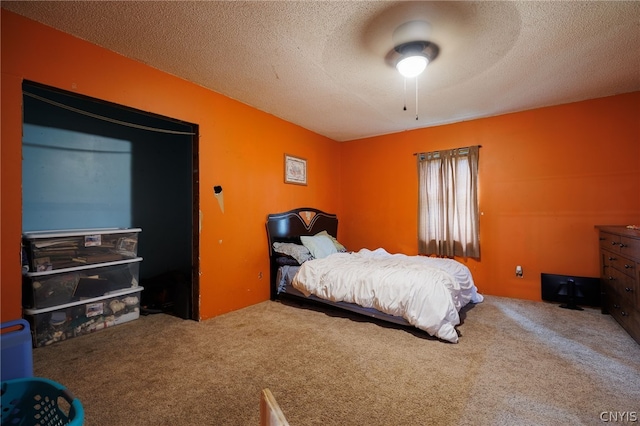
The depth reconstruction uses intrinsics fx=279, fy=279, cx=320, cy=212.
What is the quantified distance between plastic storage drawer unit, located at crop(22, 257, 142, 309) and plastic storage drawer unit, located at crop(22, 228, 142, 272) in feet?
0.20

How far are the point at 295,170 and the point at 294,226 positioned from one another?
87 centimetres

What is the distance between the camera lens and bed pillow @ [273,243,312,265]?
3.54m

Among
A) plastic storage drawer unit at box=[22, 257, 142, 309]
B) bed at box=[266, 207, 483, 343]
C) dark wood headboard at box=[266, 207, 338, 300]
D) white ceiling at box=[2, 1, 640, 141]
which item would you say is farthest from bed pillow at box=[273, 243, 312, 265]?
white ceiling at box=[2, 1, 640, 141]

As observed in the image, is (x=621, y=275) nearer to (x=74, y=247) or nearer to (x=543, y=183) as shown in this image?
(x=543, y=183)

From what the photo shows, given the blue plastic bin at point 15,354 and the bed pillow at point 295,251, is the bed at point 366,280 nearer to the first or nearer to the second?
the bed pillow at point 295,251

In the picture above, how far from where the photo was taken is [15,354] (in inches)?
42.2

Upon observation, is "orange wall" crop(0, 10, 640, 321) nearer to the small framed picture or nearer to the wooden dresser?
the small framed picture

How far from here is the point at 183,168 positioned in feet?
13.0

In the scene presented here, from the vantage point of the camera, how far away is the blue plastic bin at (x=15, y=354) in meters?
1.04

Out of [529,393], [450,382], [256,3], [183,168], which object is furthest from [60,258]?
[529,393]

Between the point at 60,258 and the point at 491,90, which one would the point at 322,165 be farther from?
the point at 60,258

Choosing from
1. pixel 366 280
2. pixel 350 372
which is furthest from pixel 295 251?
pixel 350 372

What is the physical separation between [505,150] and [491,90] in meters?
1.09

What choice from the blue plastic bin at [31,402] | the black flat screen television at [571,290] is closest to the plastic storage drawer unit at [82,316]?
the blue plastic bin at [31,402]
